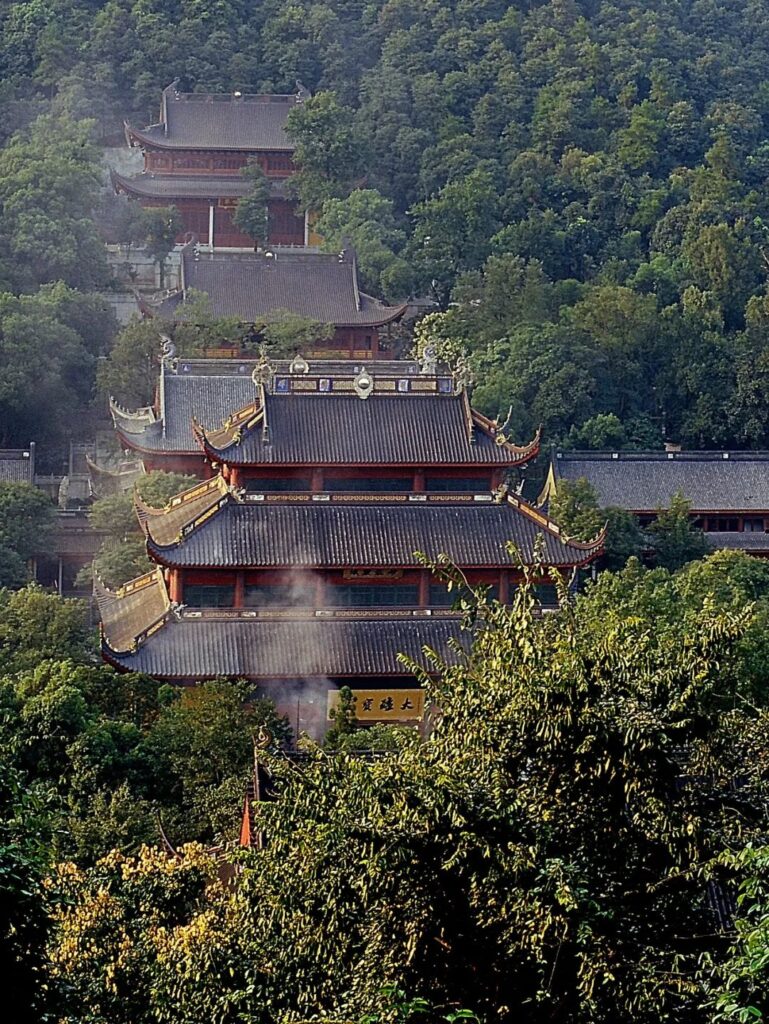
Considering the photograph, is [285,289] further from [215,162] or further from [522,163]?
[522,163]

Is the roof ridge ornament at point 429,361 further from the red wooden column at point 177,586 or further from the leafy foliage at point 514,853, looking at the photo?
the leafy foliage at point 514,853

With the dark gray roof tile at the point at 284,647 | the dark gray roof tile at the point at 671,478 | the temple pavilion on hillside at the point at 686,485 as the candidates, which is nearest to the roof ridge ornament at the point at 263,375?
the dark gray roof tile at the point at 284,647

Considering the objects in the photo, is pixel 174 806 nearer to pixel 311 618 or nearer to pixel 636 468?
pixel 311 618

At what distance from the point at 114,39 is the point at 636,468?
4109 centimetres

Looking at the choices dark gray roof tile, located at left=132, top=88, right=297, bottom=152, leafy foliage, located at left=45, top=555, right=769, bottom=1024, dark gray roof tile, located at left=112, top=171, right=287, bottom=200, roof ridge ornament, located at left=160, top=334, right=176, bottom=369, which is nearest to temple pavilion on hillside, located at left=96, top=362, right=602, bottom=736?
roof ridge ornament, located at left=160, top=334, right=176, bottom=369

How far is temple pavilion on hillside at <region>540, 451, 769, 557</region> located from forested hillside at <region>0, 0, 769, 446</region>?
4.33 metres

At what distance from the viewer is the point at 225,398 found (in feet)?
189

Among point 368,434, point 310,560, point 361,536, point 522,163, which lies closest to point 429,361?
point 368,434

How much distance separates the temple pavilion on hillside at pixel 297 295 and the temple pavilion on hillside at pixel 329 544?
23.3 metres

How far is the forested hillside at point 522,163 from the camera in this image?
2778 inches

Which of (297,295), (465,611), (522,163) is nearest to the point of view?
(465,611)

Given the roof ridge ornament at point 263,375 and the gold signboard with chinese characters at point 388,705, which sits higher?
the roof ridge ornament at point 263,375

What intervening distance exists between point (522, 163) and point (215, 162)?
11.5m

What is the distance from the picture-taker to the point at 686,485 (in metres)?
60.8
